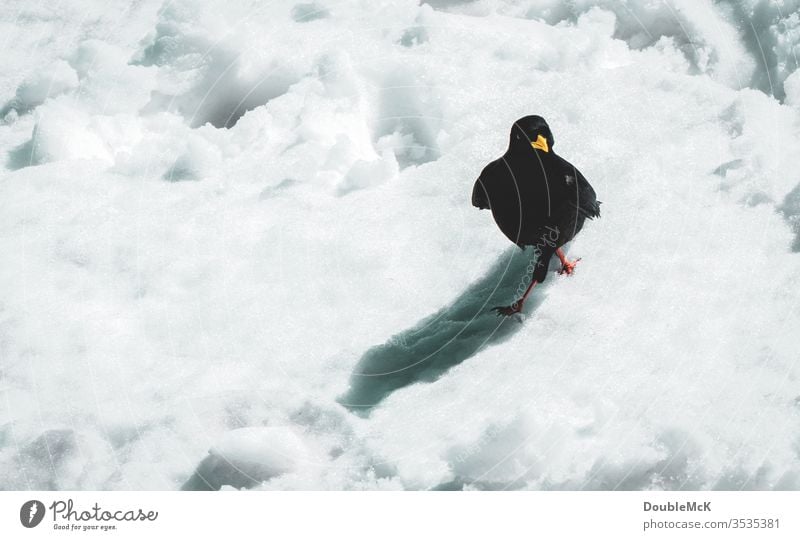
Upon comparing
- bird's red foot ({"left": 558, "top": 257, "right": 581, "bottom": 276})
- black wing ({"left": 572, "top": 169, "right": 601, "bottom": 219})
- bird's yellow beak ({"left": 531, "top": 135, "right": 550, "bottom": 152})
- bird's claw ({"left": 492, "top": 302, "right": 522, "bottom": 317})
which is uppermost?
bird's yellow beak ({"left": 531, "top": 135, "right": 550, "bottom": 152})

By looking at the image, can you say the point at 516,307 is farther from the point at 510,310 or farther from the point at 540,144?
the point at 540,144

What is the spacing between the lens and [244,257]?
3363 mm

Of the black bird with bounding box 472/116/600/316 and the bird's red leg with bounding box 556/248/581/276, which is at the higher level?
the black bird with bounding box 472/116/600/316

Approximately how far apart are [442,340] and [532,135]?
2.77 ft

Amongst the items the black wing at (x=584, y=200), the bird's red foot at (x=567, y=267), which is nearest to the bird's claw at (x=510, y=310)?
the bird's red foot at (x=567, y=267)

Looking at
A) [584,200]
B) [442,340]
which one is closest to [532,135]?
[584,200]

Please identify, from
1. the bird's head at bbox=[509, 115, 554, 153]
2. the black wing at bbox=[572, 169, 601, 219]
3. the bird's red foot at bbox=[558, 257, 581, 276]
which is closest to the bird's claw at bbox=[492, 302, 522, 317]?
the bird's red foot at bbox=[558, 257, 581, 276]

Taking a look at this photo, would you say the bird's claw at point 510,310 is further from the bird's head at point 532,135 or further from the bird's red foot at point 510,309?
the bird's head at point 532,135

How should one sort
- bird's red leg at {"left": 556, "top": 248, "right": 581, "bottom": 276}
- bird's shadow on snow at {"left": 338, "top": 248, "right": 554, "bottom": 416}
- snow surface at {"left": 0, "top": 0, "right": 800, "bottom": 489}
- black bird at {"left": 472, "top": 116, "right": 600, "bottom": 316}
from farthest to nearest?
bird's red leg at {"left": 556, "top": 248, "right": 581, "bottom": 276}
bird's shadow on snow at {"left": 338, "top": 248, "right": 554, "bottom": 416}
black bird at {"left": 472, "top": 116, "right": 600, "bottom": 316}
snow surface at {"left": 0, "top": 0, "right": 800, "bottom": 489}

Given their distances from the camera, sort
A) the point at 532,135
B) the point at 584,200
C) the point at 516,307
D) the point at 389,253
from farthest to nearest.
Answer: the point at 389,253 < the point at 516,307 < the point at 584,200 < the point at 532,135

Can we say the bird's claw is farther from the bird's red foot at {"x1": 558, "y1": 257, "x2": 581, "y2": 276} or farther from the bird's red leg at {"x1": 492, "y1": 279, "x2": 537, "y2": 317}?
the bird's red foot at {"x1": 558, "y1": 257, "x2": 581, "y2": 276}

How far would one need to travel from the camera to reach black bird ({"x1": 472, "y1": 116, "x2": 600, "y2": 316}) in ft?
9.23

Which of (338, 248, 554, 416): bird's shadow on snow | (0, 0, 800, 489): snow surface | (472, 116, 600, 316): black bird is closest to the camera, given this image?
(0, 0, 800, 489): snow surface

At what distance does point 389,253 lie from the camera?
10.9 ft
